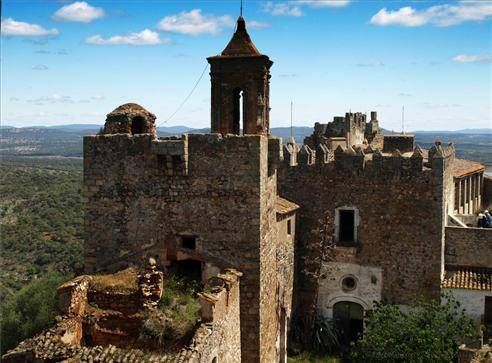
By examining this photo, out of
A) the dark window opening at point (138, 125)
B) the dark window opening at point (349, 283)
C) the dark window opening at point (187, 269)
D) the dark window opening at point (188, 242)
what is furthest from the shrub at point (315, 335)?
the dark window opening at point (138, 125)

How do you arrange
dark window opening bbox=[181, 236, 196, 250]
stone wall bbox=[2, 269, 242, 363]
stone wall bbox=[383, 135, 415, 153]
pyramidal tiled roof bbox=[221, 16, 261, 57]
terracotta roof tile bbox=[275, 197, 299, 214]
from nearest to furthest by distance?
1. stone wall bbox=[2, 269, 242, 363]
2. dark window opening bbox=[181, 236, 196, 250]
3. pyramidal tiled roof bbox=[221, 16, 261, 57]
4. terracotta roof tile bbox=[275, 197, 299, 214]
5. stone wall bbox=[383, 135, 415, 153]

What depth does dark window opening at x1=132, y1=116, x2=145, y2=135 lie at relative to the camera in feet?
53.2

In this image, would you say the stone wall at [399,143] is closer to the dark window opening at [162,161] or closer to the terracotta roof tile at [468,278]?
the terracotta roof tile at [468,278]

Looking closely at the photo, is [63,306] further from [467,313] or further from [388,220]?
[467,313]

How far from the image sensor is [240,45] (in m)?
18.5

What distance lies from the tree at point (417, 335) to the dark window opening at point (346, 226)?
9.76 feet

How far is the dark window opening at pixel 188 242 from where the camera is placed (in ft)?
51.0

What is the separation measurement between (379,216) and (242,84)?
7378 millimetres

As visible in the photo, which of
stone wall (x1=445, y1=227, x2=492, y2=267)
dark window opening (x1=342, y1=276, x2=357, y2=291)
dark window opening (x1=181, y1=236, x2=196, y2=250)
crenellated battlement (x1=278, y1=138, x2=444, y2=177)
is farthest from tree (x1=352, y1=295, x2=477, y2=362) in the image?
dark window opening (x1=181, y1=236, x2=196, y2=250)

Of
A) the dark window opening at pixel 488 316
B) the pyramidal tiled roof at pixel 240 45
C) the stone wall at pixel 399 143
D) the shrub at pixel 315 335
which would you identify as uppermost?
the pyramidal tiled roof at pixel 240 45

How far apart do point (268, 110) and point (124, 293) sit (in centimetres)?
746

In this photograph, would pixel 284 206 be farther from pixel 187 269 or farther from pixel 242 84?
pixel 187 269

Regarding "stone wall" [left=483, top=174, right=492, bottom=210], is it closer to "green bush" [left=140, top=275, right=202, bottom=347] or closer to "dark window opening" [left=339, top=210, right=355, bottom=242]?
"dark window opening" [left=339, top=210, right=355, bottom=242]

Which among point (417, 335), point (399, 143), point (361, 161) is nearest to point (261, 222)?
point (417, 335)
